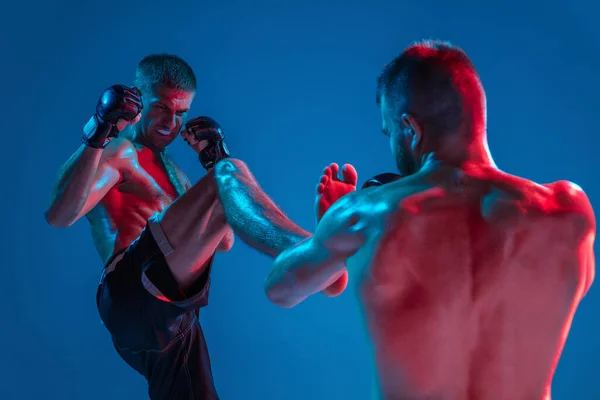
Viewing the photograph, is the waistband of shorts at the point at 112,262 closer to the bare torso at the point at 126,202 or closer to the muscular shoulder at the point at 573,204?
the bare torso at the point at 126,202

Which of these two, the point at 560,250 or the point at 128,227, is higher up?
the point at 128,227

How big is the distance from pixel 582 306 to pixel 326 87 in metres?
1.81

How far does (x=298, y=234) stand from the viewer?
5.68 ft

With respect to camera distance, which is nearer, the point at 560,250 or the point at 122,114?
the point at 560,250

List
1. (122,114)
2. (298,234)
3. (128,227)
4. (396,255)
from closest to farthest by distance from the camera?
(396,255), (298,234), (122,114), (128,227)

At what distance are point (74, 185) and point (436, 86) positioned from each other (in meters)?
1.48

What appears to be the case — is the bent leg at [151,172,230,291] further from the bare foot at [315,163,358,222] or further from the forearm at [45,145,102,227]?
the bare foot at [315,163,358,222]

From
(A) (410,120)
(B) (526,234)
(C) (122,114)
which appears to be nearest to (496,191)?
(B) (526,234)

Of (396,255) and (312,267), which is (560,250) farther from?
(312,267)

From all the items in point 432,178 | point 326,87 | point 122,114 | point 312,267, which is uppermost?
point 326,87

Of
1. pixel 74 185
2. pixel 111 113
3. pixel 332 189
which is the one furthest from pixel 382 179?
pixel 74 185

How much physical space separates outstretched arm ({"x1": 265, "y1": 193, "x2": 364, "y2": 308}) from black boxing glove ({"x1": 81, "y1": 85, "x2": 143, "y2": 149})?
43.4 inches

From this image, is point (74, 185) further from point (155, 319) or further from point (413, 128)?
point (413, 128)

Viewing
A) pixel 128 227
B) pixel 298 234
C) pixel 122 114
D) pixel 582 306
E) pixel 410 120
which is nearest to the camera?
pixel 410 120
